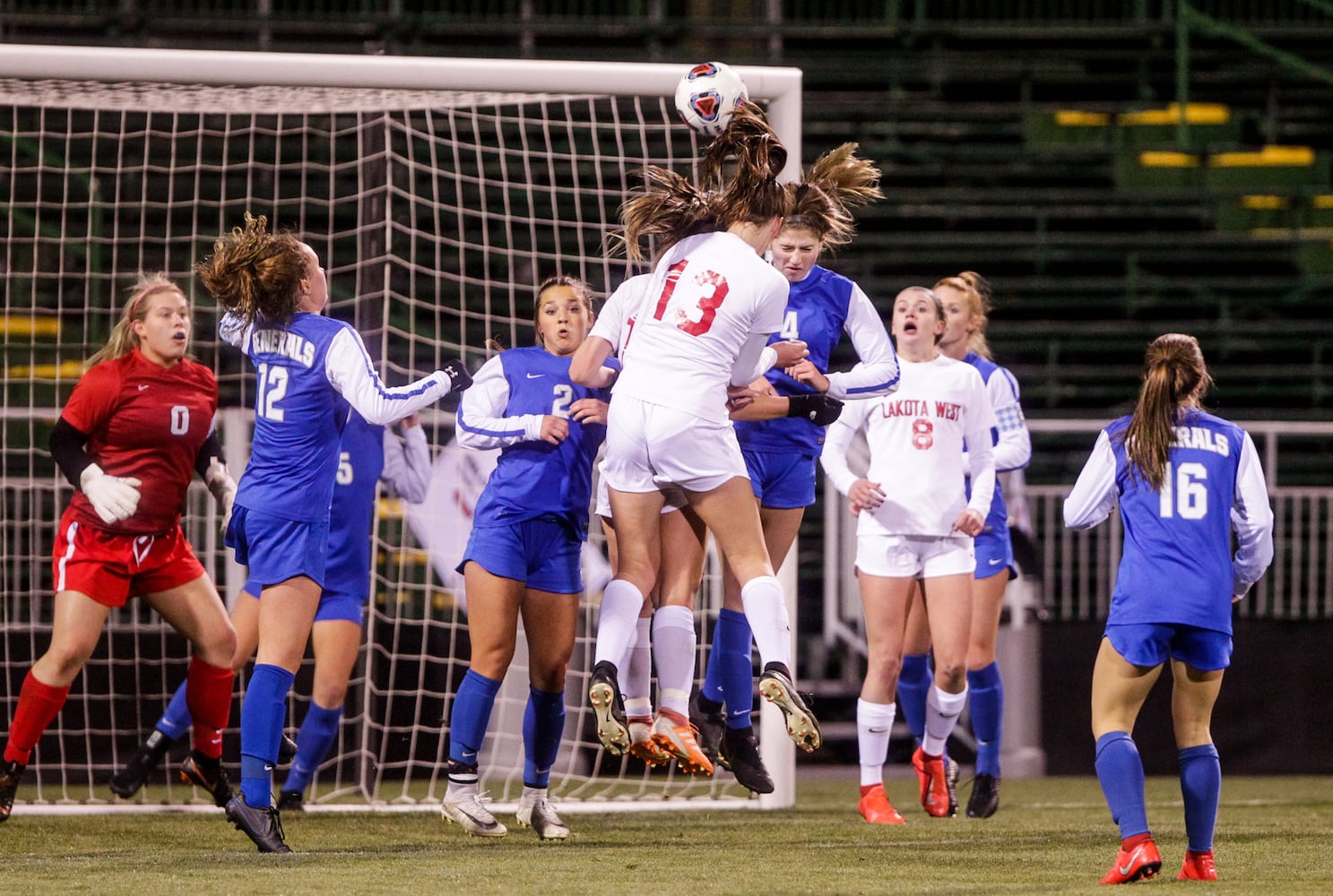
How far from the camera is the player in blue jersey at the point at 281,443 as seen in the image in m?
5.19

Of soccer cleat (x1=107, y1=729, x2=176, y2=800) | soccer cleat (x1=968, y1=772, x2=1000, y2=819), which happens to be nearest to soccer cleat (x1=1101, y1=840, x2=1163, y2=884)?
soccer cleat (x1=968, y1=772, x2=1000, y2=819)

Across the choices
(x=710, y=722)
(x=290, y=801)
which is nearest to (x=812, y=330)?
(x=710, y=722)

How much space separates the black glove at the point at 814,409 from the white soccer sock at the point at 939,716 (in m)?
1.91

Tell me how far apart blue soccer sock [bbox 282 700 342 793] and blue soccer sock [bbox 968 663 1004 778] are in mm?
2645

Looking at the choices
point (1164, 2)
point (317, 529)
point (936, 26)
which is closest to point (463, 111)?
point (317, 529)

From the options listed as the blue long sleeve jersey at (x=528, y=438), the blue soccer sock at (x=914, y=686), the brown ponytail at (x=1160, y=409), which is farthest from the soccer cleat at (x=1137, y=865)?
the blue soccer sock at (x=914, y=686)

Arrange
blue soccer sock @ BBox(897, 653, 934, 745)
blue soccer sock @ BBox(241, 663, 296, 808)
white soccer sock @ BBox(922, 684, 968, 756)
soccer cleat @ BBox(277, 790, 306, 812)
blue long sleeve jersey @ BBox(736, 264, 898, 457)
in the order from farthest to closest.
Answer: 1. blue soccer sock @ BBox(897, 653, 934, 745)
2. white soccer sock @ BBox(922, 684, 968, 756)
3. soccer cleat @ BBox(277, 790, 306, 812)
4. blue long sleeve jersey @ BBox(736, 264, 898, 457)
5. blue soccer sock @ BBox(241, 663, 296, 808)

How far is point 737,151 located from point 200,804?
3880mm

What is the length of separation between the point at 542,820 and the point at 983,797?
210 centimetres

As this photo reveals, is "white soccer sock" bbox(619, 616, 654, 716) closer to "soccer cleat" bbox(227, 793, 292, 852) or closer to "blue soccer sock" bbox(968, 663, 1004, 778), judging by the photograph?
"soccer cleat" bbox(227, 793, 292, 852)

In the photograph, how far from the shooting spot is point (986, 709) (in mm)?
7129

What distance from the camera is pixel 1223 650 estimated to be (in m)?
4.64

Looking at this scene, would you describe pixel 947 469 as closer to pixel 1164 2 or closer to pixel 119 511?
pixel 119 511

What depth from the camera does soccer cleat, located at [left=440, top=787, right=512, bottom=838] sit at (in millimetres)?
5520
